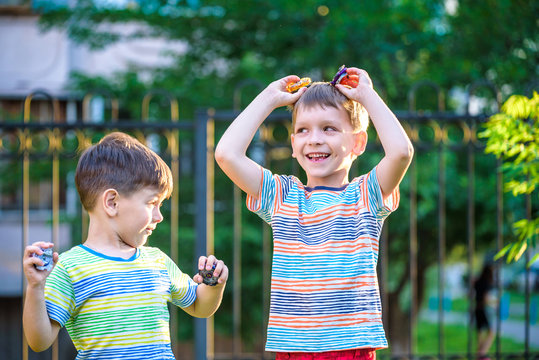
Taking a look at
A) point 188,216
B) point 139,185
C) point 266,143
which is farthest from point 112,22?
point 139,185

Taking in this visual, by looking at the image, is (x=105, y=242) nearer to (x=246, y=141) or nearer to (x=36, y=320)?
(x=36, y=320)

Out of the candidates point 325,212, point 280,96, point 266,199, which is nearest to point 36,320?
point 266,199

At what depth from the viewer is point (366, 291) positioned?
197 cm

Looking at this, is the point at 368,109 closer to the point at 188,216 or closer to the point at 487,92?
the point at 487,92

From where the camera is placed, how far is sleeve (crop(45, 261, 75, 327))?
1723 mm

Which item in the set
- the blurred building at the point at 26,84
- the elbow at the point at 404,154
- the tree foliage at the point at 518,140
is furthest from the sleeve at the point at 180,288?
the blurred building at the point at 26,84

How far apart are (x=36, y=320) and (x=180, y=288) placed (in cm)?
46

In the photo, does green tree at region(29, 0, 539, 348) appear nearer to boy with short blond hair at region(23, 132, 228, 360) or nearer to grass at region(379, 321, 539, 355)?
boy with short blond hair at region(23, 132, 228, 360)

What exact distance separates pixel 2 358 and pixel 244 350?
3.66 meters

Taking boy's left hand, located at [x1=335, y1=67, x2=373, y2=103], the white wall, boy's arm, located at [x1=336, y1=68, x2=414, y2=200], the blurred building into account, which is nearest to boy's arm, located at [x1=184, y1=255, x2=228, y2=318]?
boy's arm, located at [x1=336, y1=68, x2=414, y2=200]

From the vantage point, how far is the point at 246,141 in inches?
81.3

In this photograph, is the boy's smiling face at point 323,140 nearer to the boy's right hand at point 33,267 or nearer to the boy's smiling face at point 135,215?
the boy's smiling face at point 135,215

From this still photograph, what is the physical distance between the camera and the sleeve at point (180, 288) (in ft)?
6.45

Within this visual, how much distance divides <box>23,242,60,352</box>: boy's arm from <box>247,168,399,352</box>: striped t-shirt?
0.66 meters
